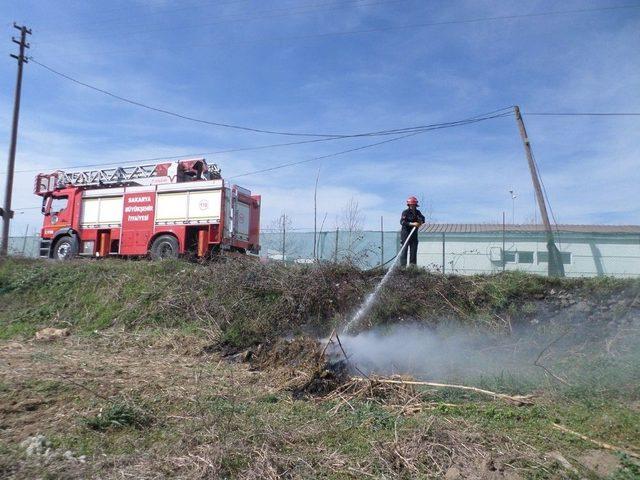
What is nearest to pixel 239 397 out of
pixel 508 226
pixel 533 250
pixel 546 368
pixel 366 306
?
pixel 366 306

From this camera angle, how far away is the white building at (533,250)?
61.3ft

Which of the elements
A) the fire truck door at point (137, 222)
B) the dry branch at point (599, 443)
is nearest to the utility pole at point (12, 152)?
the fire truck door at point (137, 222)

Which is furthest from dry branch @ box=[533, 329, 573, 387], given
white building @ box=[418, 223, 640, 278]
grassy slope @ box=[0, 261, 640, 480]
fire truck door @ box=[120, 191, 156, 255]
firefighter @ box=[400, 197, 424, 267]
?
fire truck door @ box=[120, 191, 156, 255]

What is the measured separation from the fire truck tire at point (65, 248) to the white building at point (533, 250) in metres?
12.4

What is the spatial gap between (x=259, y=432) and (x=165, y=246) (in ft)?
39.3

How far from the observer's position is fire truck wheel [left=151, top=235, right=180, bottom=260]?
15492mm

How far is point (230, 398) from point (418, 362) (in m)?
3.20

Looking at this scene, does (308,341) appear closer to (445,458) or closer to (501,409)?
(501,409)

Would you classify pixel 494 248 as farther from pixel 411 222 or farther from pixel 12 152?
pixel 12 152

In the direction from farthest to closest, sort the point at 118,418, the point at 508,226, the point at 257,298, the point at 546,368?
the point at 508,226 < the point at 257,298 < the point at 546,368 < the point at 118,418

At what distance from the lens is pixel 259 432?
4.68 m

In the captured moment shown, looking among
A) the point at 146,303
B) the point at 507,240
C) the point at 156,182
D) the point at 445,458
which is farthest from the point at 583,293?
the point at 156,182

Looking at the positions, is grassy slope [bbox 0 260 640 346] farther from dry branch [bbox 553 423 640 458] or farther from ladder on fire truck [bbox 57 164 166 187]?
ladder on fire truck [bbox 57 164 166 187]

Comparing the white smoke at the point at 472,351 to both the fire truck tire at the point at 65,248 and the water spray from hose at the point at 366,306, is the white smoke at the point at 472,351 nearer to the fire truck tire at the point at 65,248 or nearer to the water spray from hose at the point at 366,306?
the water spray from hose at the point at 366,306
